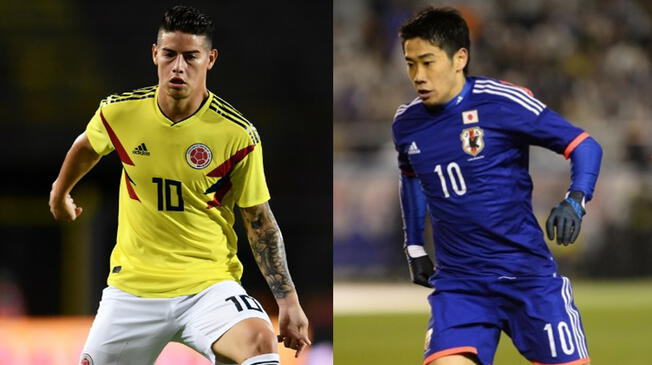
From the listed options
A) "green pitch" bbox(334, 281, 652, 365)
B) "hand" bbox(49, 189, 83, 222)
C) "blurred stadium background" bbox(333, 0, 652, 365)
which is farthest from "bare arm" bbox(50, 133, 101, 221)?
"blurred stadium background" bbox(333, 0, 652, 365)

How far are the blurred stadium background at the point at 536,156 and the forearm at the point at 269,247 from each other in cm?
387

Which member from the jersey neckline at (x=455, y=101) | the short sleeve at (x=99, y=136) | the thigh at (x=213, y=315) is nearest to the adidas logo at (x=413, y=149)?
the jersey neckline at (x=455, y=101)

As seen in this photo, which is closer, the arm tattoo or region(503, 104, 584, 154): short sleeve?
region(503, 104, 584, 154): short sleeve

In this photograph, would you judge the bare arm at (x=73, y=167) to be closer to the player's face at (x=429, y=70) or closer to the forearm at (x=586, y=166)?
the player's face at (x=429, y=70)

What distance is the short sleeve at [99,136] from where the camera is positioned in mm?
4660

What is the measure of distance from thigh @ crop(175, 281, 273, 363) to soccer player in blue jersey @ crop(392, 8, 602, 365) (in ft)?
2.42

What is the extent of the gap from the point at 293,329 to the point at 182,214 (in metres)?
0.65

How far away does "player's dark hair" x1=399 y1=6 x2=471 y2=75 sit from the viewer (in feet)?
14.6

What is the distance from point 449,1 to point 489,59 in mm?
1500

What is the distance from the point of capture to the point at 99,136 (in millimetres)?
4664

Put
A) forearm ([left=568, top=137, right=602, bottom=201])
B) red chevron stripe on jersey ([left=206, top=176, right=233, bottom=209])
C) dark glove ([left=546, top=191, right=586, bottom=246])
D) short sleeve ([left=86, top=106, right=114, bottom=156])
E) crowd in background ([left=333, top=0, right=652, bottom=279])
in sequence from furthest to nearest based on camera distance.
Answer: crowd in background ([left=333, top=0, right=652, bottom=279]), short sleeve ([left=86, top=106, right=114, bottom=156]), red chevron stripe on jersey ([left=206, top=176, right=233, bottom=209]), forearm ([left=568, top=137, right=602, bottom=201]), dark glove ([left=546, top=191, right=586, bottom=246])

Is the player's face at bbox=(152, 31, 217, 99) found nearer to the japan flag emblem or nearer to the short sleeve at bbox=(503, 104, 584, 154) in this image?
the japan flag emblem

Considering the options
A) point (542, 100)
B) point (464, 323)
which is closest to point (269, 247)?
point (464, 323)

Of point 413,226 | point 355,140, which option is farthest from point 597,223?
point 413,226
